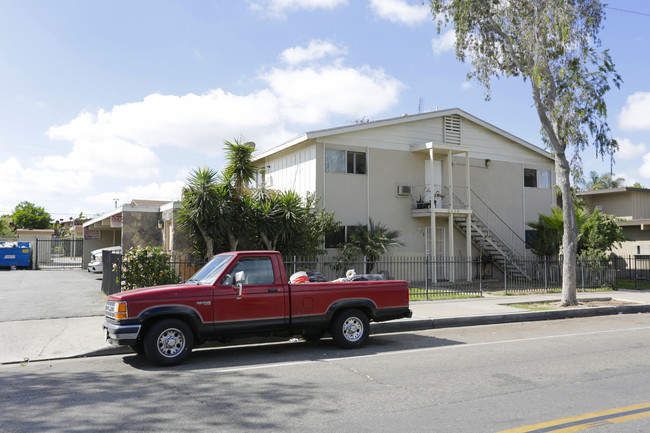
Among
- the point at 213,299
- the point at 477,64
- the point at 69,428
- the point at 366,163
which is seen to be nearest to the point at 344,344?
the point at 213,299

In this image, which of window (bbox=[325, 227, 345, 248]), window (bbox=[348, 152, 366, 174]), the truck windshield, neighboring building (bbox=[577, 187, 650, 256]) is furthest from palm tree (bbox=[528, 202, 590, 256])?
the truck windshield

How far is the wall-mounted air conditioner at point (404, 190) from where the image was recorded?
22.5 metres

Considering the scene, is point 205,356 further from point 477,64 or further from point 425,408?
point 477,64

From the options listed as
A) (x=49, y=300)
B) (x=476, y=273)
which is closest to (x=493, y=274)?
(x=476, y=273)

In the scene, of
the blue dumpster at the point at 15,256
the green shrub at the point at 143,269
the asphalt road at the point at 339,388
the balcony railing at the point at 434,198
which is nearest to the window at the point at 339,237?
the balcony railing at the point at 434,198

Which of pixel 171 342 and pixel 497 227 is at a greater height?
pixel 497 227

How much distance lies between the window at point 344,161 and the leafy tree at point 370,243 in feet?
8.23

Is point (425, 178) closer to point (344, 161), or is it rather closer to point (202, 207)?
point (344, 161)

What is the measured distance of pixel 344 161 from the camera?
21.5 m

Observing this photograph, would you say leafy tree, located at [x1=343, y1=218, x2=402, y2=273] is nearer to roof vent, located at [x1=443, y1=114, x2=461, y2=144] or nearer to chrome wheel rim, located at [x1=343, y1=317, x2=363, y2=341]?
roof vent, located at [x1=443, y1=114, x2=461, y2=144]

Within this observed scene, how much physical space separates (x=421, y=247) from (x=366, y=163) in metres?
4.48

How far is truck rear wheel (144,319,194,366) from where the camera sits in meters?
7.62

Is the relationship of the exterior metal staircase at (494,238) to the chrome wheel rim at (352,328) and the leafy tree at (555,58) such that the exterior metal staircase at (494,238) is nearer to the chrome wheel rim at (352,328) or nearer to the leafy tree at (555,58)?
the leafy tree at (555,58)

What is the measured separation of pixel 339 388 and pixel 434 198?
1651 cm
